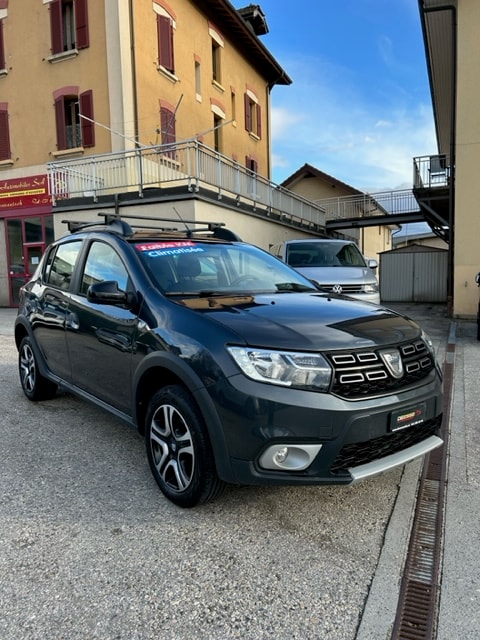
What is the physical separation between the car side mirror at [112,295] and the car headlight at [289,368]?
A: 1.09 metres

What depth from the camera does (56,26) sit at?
49.5ft

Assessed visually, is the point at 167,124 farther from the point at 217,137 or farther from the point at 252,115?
the point at 252,115

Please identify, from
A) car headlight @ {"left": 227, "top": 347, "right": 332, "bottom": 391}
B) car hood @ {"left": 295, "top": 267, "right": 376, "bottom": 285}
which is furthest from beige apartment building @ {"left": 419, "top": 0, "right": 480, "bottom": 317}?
car headlight @ {"left": 227, "top": 347, "right": 332, "bottom": 391}

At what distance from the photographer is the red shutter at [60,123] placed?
15.4 meters

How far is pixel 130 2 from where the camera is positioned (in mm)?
14234

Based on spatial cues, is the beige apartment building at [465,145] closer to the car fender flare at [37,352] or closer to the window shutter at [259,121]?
the car fender flare at [37,352]

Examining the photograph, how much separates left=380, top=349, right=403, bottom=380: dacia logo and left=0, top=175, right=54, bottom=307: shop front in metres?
14.6

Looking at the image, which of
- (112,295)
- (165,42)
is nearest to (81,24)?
(165,42)

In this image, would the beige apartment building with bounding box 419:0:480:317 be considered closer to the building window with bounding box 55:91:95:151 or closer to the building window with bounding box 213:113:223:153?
the building window with bounding box 55:91:95:151

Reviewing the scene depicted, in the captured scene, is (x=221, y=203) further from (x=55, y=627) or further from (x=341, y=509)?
(x=55, y=627)

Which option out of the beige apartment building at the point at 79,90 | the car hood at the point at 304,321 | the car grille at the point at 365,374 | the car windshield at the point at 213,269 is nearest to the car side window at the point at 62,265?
the car windshield at the point at 213,269

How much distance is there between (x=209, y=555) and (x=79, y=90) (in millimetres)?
15743

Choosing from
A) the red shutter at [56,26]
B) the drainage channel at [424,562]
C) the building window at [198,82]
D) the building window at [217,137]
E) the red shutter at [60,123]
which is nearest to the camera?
the drainage channel at [424,562]

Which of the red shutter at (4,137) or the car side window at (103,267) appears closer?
the car side window at (103,267)
